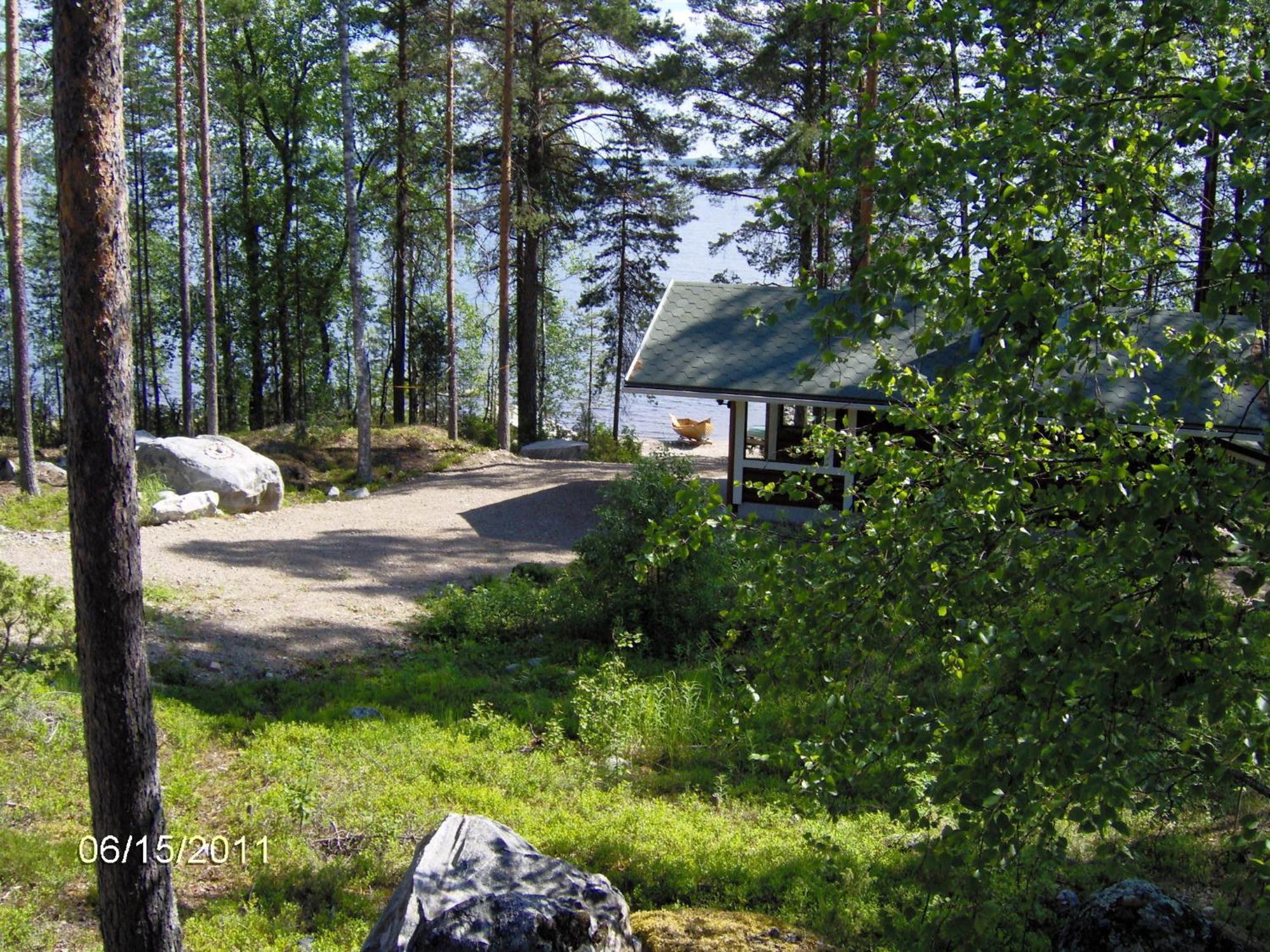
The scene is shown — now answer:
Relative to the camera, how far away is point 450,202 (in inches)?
887

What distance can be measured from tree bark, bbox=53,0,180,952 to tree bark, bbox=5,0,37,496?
1346cm

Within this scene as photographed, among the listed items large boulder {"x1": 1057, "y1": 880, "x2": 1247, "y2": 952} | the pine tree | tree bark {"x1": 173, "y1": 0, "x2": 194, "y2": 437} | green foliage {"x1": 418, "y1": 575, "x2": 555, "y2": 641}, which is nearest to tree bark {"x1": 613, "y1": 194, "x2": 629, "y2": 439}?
the pine tree

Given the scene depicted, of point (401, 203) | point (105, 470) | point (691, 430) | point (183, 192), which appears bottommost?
point (691, 430)

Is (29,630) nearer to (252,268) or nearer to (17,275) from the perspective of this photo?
(17,275)

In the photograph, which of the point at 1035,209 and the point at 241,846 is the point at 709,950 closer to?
the point at 241,846

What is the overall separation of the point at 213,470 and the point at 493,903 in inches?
520

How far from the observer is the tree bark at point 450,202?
70.8 feet

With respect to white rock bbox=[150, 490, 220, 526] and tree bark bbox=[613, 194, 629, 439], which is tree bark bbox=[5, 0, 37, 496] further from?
tree bark bbox=[613, 194, 629, 439]

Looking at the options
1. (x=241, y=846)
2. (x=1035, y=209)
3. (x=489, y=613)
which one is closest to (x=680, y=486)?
(x=1035, y=209)

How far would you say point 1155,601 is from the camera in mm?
2352

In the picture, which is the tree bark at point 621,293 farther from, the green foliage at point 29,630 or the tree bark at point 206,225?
the green foliage at point 29,630

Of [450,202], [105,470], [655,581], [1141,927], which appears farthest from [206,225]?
[1141,927]

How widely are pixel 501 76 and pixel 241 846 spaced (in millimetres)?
19166

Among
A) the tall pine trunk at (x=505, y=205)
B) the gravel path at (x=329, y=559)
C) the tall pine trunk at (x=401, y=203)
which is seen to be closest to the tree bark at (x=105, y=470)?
the gravel path at (x=329, y=559)
